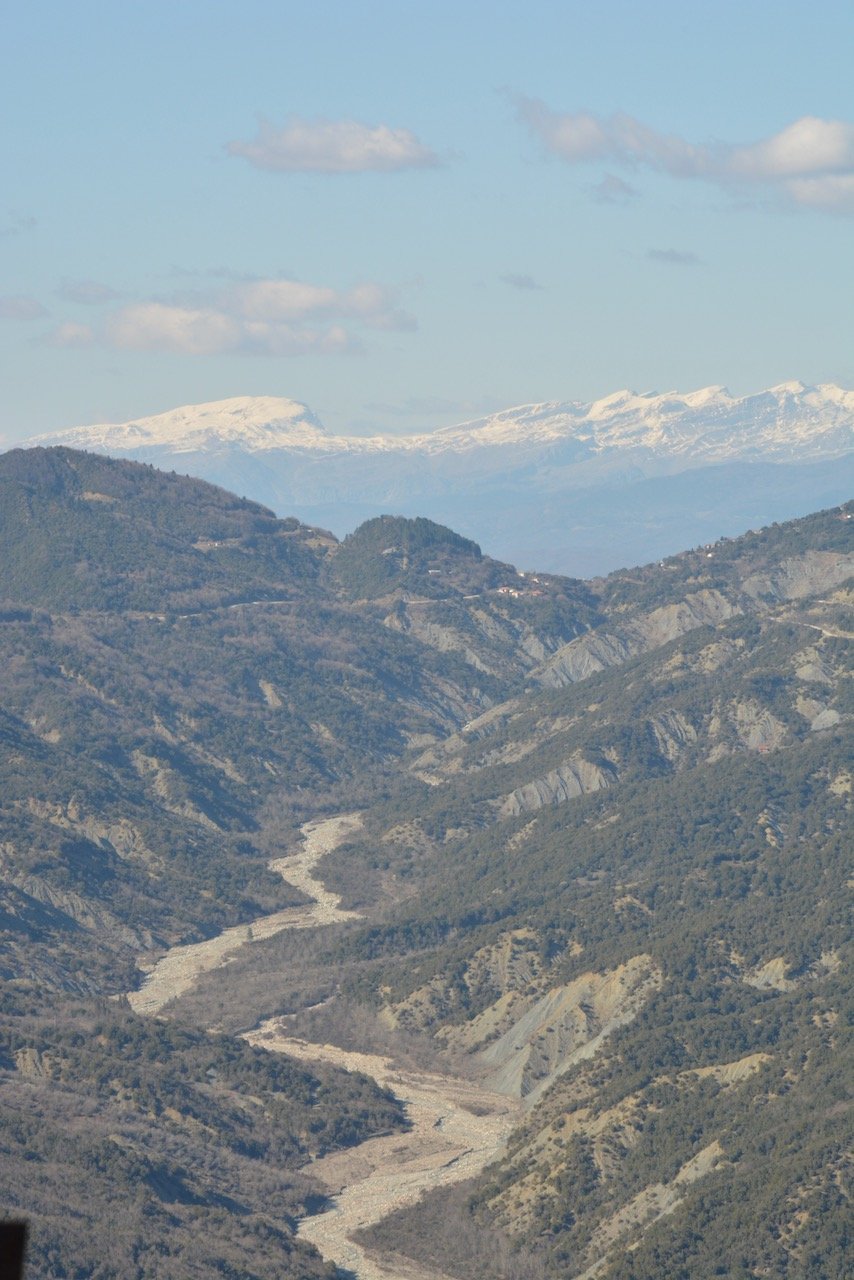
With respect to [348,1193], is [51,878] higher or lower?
higher

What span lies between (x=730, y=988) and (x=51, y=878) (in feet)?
206

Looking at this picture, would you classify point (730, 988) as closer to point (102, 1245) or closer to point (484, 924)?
point (484, 924)

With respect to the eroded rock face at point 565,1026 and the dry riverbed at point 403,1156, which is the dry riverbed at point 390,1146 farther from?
the eroded rock face at point 565,1026

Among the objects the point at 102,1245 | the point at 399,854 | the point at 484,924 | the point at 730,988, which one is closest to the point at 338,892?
the point at 399,854

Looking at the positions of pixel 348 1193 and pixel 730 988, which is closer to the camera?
pixel 348 1193

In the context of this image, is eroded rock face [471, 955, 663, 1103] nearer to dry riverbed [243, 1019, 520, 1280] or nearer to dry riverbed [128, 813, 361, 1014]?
dry riverbed [243, 1019, 520, 1280]

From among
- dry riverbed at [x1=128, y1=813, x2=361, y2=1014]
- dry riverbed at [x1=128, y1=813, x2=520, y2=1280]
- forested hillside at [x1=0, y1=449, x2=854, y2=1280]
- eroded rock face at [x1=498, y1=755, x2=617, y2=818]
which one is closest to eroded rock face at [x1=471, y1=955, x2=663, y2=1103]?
forested hillside at [x1=0, y1=449, x2=854, y2=1280]

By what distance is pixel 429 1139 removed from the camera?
11356 cm

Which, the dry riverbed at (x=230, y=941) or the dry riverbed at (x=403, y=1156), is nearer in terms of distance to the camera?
the dry riverbed at (x=403, y=1156)

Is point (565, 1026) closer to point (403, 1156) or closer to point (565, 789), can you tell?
point (403, 1156)

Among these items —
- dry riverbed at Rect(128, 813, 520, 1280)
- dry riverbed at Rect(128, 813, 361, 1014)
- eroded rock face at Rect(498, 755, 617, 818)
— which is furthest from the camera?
eroded rock face at Rect(498, 755, 617, 818)

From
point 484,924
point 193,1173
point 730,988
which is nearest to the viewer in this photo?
point 193,1173

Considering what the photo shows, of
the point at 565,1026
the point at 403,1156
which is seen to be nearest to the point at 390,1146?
the point at 403,1156

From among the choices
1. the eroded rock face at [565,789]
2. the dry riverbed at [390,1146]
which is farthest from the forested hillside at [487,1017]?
the dry riverbed at [390,1146]
